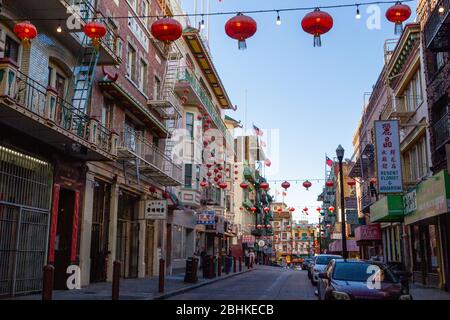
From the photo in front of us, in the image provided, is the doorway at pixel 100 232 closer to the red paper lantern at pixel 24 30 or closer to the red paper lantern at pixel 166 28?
the red paper lantern at pixel 24 30

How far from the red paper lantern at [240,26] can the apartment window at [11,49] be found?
6.95 metres

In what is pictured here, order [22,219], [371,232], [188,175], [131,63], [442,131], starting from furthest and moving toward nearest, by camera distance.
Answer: [188,175] < [371,232] < [131,63] < [442,131] < [22,219]

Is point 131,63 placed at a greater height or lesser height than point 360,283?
greater

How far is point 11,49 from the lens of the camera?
14492 mm

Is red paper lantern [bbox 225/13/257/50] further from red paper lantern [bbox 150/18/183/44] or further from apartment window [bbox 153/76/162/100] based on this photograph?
apartment window [bbox 153/76/162/100]

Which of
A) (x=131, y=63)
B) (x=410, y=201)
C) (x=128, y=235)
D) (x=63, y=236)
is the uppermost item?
(x=131, y=63)

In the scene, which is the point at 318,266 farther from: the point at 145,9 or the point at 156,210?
the point at 145,9

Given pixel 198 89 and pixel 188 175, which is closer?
pixel 188 175

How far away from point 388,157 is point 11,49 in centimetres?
1584

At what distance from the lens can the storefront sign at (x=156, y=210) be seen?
2348cm

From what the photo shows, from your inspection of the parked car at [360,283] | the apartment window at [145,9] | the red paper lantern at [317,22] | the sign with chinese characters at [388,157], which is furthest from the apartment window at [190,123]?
the red paper lantern at [317,22]

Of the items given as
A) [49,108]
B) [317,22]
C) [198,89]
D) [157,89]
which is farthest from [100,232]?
[198,89]

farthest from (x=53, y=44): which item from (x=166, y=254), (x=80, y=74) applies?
(x=166, y=254)
